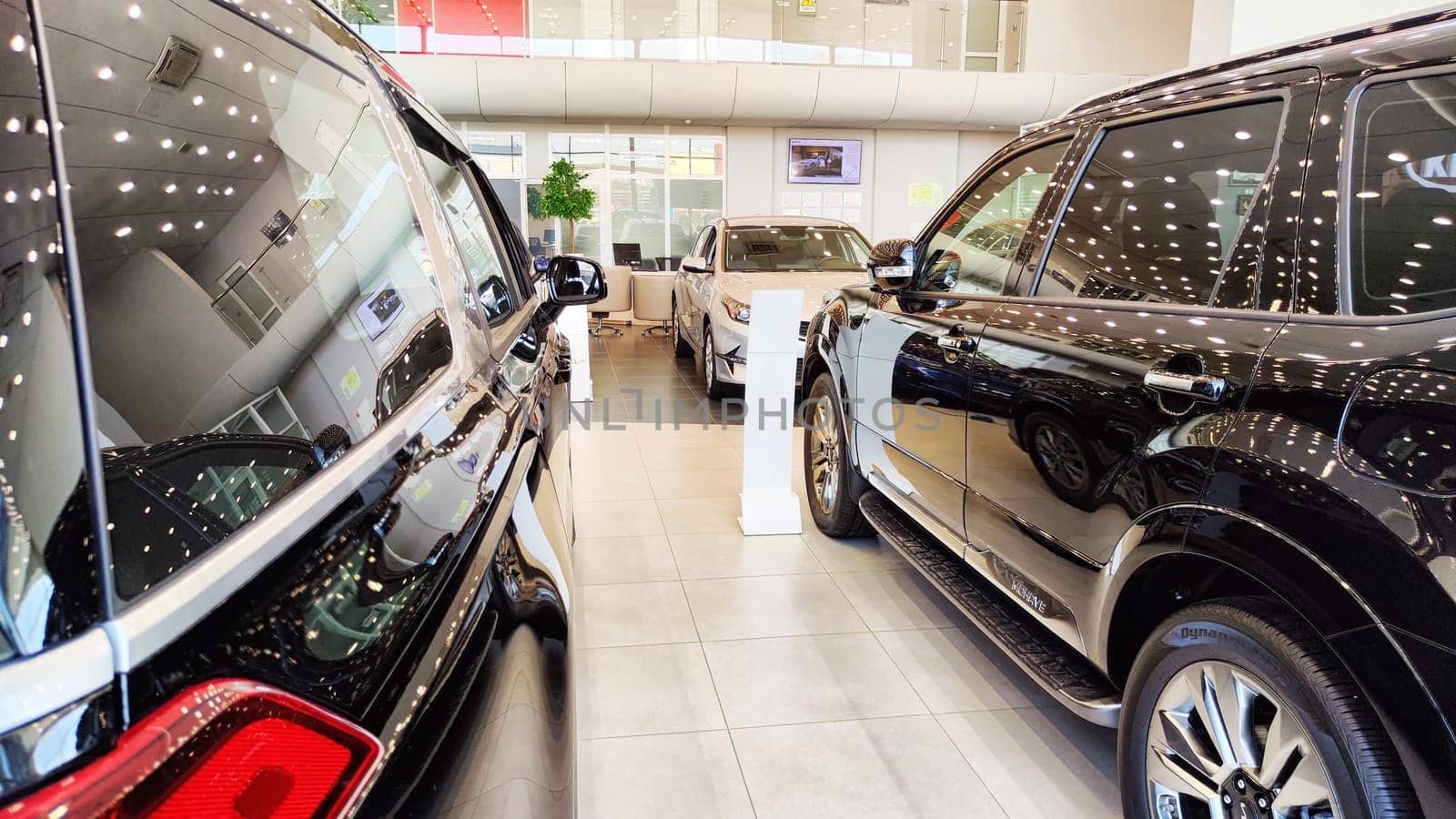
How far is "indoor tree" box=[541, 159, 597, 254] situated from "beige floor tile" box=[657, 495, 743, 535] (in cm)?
1057

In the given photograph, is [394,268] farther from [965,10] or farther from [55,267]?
[965,10]

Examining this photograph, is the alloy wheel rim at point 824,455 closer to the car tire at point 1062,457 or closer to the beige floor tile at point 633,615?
the beige floor tile at point 633,615

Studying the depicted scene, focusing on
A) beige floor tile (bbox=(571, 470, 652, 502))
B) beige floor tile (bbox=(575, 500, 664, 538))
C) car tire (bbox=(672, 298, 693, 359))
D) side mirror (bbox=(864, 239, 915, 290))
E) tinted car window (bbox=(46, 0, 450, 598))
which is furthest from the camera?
car tire (bbox=(672, 298, 693, 359))

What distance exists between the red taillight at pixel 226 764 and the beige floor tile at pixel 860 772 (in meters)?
1.77

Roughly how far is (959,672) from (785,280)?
4.75 metres

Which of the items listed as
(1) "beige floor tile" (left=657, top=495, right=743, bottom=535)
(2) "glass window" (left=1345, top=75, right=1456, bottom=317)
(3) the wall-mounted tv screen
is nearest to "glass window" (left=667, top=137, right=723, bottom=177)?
(3) the wall-mounted tv screen

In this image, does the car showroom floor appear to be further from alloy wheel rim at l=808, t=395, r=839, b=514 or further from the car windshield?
the car windshield

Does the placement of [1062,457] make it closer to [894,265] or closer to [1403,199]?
[1403,199]

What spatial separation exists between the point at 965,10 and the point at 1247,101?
A: 15.2 m

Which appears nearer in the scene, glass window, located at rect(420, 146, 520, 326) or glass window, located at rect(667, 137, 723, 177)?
glass window, located at rect(420, 146, 520, 326)

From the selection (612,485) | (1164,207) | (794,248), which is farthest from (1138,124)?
(794,248)

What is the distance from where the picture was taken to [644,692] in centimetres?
281

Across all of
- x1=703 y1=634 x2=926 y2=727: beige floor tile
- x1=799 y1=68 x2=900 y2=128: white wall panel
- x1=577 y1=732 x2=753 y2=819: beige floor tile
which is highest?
x1=799 y1=68 x2=900 y2=128: white wall panel

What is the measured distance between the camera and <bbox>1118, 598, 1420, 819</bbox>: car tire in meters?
1.37
